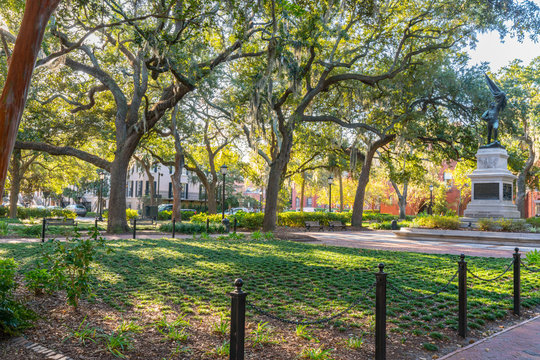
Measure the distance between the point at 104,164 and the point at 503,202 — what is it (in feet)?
68.9

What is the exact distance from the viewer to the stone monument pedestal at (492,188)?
2073 centimetres

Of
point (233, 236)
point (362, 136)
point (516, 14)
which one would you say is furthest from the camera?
point (362, 136)

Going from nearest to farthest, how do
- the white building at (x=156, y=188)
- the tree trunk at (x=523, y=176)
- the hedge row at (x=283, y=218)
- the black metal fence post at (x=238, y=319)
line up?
the black metal fence post at (x=238, y=319) → the hedge row at (x=283, y=218) → the tree trunk at (x=523, y=176) → the white building at (x=156, y=188)

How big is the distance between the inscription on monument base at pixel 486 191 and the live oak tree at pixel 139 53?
14738mm

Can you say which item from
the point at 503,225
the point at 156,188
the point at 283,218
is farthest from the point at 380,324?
the point at 156,188

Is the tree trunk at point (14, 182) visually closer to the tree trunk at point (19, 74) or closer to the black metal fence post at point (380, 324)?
the tree trunk at point (19, 74)

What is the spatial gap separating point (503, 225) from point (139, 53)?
19.0 m

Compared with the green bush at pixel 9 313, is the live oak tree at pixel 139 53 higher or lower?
higher

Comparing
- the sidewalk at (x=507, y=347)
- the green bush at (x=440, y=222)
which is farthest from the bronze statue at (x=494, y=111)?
the sidewalk at (x=507, y=347)

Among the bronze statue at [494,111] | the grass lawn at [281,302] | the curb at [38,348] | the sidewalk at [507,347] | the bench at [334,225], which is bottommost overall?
the bench at [334,225]

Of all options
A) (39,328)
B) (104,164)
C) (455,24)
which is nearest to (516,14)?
(455,24)

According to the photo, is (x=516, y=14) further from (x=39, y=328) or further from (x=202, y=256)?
(x=39, y=328)

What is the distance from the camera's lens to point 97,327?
187 inches

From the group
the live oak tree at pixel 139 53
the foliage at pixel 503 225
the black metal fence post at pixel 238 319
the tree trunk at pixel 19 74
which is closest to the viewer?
the black metal fence post at pixel 238 319
